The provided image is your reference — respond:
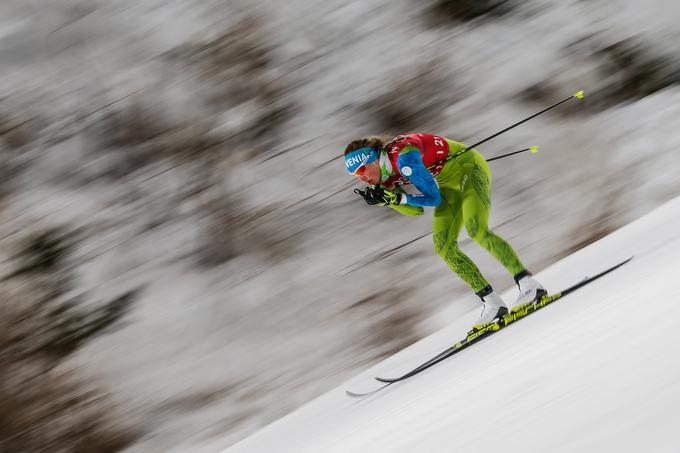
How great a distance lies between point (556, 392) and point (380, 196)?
306 cm

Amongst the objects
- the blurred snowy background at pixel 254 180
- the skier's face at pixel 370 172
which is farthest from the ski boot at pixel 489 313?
the blurred snowy background at pixel 254 180

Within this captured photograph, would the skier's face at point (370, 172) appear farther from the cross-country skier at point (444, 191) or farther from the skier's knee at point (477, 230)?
the skier's knee at point (477, 230)

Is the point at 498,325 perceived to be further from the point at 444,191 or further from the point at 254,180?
the point at 254,180

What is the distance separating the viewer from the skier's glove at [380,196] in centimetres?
461

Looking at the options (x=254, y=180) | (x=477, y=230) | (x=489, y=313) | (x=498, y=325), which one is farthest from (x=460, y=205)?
(x=254, y=180)

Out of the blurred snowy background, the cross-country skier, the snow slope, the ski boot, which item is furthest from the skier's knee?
the blurred snowy background

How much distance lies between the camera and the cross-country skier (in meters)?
4.61

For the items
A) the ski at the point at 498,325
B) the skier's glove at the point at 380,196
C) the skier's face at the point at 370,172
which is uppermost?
the skier's face at the point at 370,172

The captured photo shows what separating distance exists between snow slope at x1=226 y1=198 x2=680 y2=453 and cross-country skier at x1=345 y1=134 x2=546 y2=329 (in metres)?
0.74

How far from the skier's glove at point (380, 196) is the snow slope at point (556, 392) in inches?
43.8

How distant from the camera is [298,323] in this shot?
26.6 ft

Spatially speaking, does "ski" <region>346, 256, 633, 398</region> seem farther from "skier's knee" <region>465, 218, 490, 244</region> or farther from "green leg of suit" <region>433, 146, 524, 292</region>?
"skier's knee" <region>465, 218, 490, 244</region>

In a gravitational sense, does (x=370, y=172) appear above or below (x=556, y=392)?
above

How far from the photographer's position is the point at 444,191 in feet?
16.5
